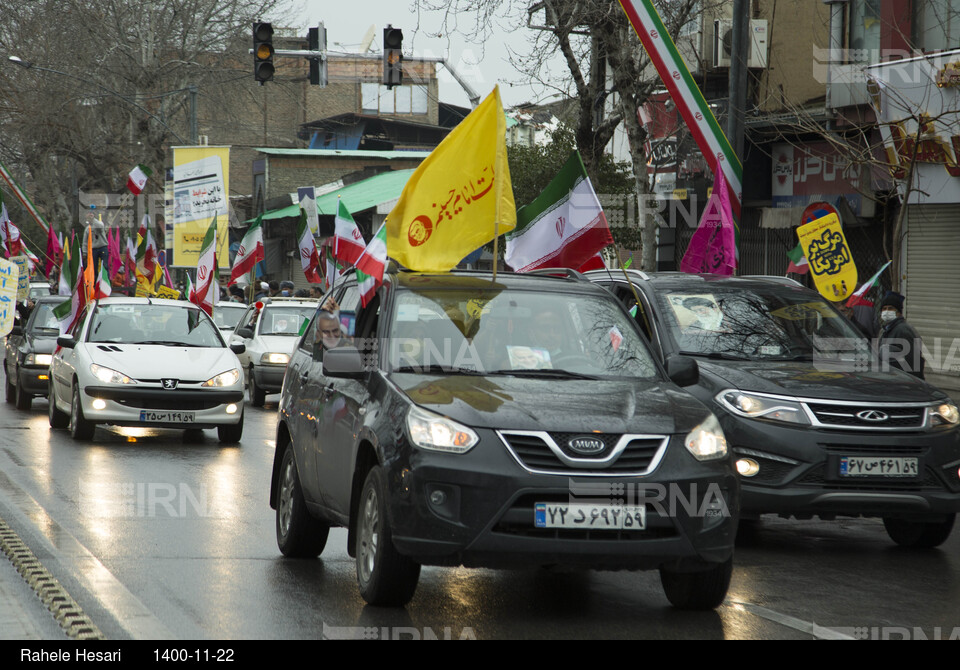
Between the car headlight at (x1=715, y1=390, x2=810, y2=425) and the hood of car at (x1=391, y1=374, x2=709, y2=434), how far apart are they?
1.77m

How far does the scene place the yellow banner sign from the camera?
15273mm

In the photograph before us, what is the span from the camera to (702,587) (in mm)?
6707

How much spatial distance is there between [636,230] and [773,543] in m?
22.5

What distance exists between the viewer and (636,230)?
31484 millimetres

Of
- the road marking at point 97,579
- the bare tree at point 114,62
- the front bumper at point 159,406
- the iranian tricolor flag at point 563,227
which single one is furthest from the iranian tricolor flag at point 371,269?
the bare tree at point 114,62

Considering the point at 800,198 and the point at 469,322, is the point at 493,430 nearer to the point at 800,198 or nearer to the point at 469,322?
the point at 469,322

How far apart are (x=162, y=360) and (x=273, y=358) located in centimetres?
613

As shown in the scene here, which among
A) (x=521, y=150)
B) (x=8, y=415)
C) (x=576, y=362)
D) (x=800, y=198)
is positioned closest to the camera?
(x=576, y=362)

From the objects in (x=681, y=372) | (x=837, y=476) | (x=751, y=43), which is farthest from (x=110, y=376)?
(x=751, y=43)

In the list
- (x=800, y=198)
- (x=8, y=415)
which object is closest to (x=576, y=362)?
(x=8, y=415)

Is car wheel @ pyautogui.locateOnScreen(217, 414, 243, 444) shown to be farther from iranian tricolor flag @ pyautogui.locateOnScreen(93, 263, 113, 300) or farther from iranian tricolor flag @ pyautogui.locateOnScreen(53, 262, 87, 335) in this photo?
iranian tricolor flag @ pyautogui.locateOnScreen(93, 263, 113, 300)

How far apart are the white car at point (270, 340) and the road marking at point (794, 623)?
13.9m

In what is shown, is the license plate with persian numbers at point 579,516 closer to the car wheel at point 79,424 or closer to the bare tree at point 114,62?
the car wheel at point 79,424

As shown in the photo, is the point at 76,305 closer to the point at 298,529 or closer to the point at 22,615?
the point at 298,529
